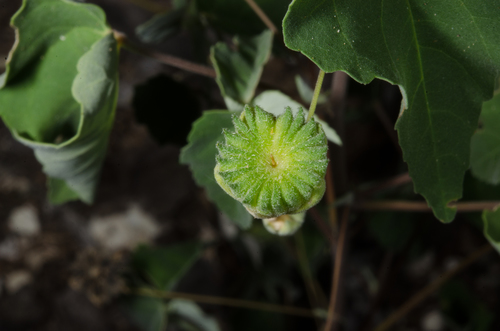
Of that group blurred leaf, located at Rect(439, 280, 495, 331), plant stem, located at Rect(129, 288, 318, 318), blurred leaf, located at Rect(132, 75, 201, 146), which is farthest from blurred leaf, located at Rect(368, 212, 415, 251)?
blurred leaf, located at Rect(132, 75, 201, 146)

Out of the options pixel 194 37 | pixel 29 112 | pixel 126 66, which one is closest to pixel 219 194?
pixel 29 112

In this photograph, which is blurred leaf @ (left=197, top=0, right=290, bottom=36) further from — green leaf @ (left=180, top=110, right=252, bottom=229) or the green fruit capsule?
the green fruit capsule

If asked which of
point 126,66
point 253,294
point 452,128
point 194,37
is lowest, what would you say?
point 253,294

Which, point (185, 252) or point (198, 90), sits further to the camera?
point (185, 252)

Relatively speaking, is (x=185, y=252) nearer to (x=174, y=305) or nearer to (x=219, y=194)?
(x=174, y=305)

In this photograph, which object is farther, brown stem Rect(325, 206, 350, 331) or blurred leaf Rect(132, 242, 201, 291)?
blurred leaf Rect(132, 242, 201, 291)

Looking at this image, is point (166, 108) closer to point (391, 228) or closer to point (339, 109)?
point (339, 109)
